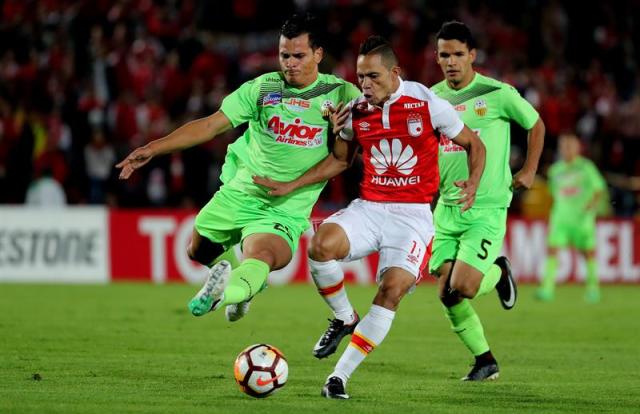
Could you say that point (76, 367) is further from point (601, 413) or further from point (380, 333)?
point (601, 413)

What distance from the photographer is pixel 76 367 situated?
9.01 metres

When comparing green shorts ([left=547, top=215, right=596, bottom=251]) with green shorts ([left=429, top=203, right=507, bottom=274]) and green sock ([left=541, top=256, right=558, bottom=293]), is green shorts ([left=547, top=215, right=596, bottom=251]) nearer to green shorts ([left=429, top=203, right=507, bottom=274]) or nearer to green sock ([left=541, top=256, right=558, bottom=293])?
green sock ([left=541, top=256, right=558, bottom=293])

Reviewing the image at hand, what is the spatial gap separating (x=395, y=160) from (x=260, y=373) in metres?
1.91

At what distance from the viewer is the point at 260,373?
7516mm

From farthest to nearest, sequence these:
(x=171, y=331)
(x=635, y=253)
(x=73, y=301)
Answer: (x=635, y=253) → (x=73, y=301) → (x=171, y=331)

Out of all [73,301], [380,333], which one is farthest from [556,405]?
[73,301]

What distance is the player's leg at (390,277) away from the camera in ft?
25.5

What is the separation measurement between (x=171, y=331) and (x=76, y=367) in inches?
126

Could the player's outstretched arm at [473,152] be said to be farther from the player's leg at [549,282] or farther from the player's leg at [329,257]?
the player's leg at [549,282]

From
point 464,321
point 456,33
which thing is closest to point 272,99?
point 456,33

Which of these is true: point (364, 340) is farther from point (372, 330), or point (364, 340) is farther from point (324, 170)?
point (324, 170)

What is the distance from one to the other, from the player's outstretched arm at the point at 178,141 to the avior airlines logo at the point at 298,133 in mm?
420

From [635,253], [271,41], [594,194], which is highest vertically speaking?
[271,41]

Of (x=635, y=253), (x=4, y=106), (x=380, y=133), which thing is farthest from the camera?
(x=635, y=253)
